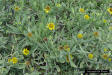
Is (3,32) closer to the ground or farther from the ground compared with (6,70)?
farther from the ground

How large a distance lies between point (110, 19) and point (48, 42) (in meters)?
1.06

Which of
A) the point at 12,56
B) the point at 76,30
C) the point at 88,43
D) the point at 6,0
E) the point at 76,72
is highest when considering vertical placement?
the point at 6,0

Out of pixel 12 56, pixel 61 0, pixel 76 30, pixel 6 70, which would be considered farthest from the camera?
pixel 61 0

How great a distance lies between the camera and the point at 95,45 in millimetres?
1939

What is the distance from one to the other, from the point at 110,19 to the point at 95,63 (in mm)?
831

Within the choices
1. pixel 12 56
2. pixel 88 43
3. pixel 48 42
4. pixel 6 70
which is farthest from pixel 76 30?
pixel 6 70

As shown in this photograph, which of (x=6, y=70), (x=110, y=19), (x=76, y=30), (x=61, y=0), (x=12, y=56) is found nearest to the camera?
(x=6, y=70)

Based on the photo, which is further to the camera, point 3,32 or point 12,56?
point 3,32

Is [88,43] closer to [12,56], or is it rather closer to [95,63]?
[95,63]

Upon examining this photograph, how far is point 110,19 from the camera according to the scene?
229 centimetres

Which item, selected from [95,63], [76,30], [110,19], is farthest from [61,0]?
[95,63]

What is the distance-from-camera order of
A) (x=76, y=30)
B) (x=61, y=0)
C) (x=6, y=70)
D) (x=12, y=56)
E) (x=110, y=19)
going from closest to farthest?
(x=6, y=70) < (x=12, y=56) < (x=76, y=30) < (x=110, y=19) < (x=61, y=0)

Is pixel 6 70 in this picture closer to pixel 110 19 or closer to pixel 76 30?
pixel 76 30

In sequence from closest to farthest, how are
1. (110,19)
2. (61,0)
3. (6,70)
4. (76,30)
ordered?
(6,70)
(76,30)
(110,19)
(61,0)
